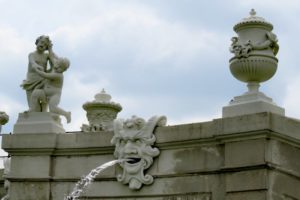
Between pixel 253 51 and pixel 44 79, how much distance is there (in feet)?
15.1

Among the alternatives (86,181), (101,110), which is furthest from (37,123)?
(101,110)

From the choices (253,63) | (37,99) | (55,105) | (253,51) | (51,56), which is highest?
(51,56)

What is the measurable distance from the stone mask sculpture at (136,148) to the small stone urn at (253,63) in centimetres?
161

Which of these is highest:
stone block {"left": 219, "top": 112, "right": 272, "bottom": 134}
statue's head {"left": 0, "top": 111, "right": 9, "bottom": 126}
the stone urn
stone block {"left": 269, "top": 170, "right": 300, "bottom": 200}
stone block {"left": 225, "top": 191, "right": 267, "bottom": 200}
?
statue's head {"left": 0, "top": 111, "right": 9, "bottom": 126}

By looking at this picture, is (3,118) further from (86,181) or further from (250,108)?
(250,108)

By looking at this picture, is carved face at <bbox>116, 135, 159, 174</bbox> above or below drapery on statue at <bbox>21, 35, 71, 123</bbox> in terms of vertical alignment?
below

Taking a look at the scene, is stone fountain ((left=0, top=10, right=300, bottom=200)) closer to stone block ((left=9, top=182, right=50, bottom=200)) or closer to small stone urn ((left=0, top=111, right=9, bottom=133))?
stone block ((left=9, top=182, right=50, bottom=200))

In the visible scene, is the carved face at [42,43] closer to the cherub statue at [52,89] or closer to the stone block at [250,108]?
the cherub statue at [52,89]

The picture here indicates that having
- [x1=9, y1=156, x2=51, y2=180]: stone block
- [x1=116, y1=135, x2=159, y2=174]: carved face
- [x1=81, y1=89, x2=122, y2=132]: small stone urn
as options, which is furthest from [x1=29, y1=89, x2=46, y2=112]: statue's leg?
[x1=81, y1=89, x2=122, y2=132]: small stone urn

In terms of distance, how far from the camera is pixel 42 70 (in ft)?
63.1

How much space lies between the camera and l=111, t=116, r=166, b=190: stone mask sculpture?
58.2ft

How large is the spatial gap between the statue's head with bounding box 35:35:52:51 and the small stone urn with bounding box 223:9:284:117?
13.6 feet

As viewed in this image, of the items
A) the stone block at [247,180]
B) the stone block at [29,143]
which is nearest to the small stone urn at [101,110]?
the stone block at [29,143]

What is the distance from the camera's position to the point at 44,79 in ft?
62.9
